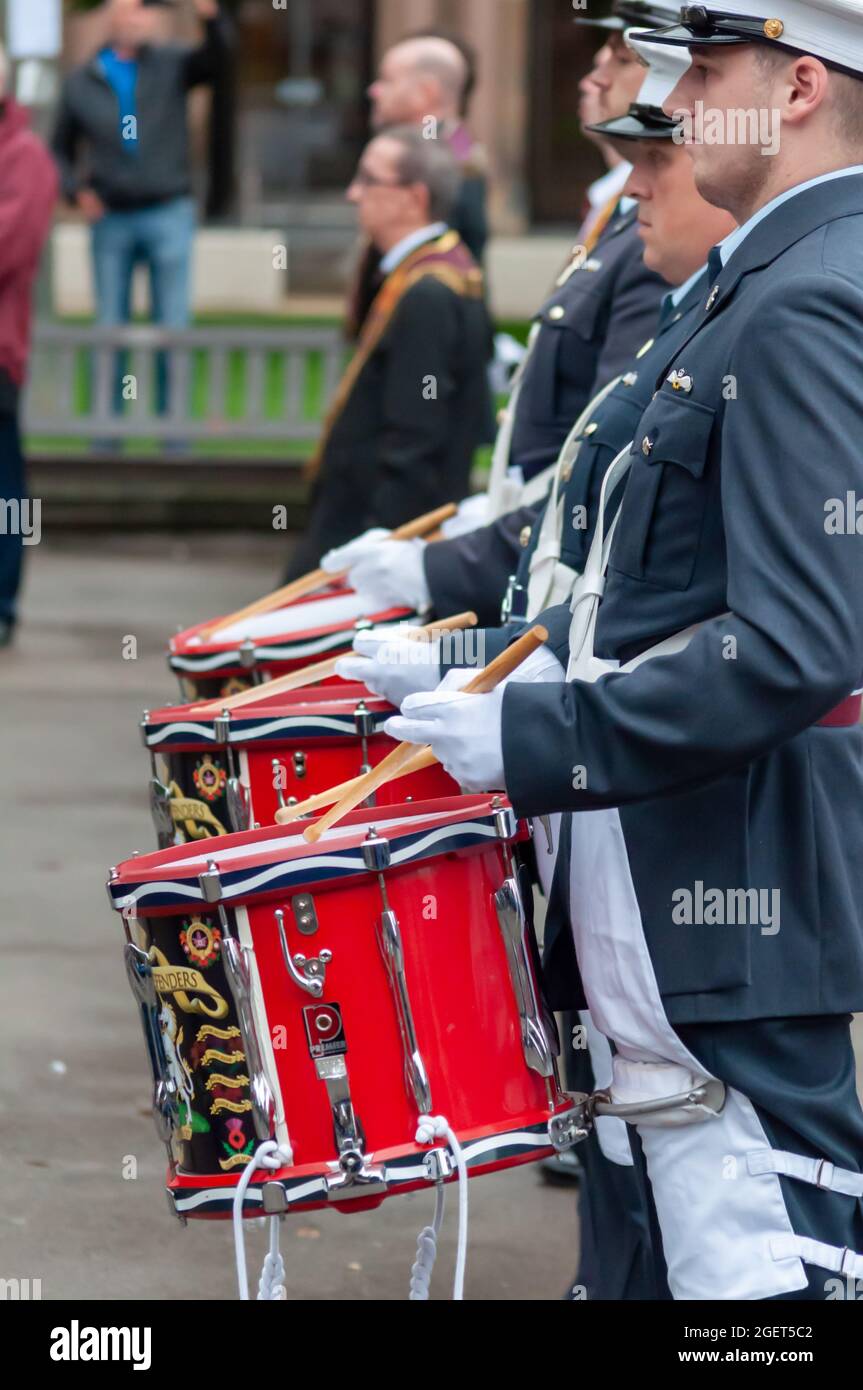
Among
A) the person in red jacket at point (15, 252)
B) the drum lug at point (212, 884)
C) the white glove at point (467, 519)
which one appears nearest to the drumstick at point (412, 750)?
the drum lug at point (212, 884)

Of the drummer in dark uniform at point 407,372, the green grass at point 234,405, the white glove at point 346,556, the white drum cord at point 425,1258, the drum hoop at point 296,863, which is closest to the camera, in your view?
the drum hoop at point 296,863

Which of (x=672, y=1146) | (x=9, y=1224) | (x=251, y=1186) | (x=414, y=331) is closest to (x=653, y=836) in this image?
(x=672, y=1146)

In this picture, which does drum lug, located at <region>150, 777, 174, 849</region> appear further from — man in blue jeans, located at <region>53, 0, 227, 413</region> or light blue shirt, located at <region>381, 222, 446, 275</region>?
man in blue jeans, located at <region>53, 0, 227, 413</region>

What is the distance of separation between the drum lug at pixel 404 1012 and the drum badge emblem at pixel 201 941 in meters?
0.18

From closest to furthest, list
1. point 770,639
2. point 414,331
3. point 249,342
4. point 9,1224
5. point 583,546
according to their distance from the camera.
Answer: point 770,639 → point 583,546 → point 9,1224 → point 414,331 → point 249,342

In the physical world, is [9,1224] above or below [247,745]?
below

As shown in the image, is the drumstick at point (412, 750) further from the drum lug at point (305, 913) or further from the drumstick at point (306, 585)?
the drumstick at point (306, 585)

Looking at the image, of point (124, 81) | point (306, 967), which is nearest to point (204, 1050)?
point (306, 967)

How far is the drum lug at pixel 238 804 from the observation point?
304cm

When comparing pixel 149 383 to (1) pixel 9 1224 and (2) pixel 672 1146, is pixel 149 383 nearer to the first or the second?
(1) pixel 9 1224

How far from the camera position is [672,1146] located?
2.48 meters

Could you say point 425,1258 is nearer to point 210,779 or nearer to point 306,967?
point 306,967
